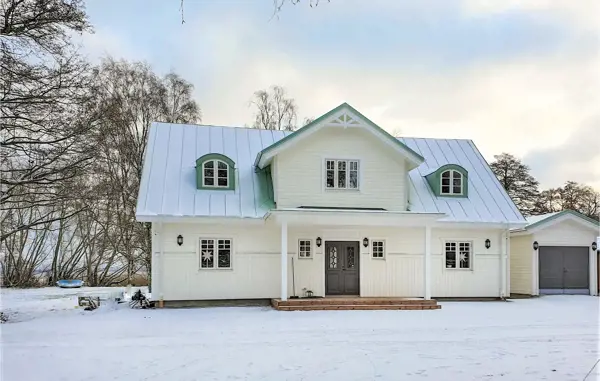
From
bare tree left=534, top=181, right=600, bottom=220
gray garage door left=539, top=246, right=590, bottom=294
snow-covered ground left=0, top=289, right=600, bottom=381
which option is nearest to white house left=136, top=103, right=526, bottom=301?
snow-covered ground left=0, top=289, right=600, bottom=381

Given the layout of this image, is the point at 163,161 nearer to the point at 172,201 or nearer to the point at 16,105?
the point at 172,201

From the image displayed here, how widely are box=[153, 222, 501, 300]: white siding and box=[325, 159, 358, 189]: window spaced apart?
4.45 ft

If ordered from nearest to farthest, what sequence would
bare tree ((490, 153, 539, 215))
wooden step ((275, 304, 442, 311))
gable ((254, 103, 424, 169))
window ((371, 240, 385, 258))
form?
wooden step ((275, 304, 442, 311))
gable ((254, 103, 424, 169))
window ((371, 240, 385, 258))
bare tree ((490, 153, 539, 215))

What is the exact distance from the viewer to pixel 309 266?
15633mm

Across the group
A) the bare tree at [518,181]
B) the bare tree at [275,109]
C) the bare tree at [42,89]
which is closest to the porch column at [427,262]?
the bare tree at [42,89]

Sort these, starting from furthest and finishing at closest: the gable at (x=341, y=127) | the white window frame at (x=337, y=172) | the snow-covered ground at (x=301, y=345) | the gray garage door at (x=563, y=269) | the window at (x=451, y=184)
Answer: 1. the gray garage door at (x=563, y=269)
2. the window at (x=451, y=184)
3. the white window frame at (x=337, y=172)
4. the gable at (x=341, y=127)
5. the snow-covered ground at (x=301, y=345)

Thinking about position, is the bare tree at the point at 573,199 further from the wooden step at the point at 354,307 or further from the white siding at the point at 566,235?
the wooden step at the point at 354,307

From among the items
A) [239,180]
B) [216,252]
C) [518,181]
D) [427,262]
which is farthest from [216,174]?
[518,181]

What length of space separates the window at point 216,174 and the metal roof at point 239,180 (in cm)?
33

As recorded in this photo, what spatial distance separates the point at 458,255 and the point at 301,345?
8.96 m

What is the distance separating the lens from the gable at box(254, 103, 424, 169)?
15.3m

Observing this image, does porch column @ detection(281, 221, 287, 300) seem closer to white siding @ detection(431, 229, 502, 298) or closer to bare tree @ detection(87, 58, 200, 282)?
white siding @ detection(431, 229, 502, 298)

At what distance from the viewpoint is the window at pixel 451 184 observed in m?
17.4

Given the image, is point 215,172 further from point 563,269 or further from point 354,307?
point 563,269
